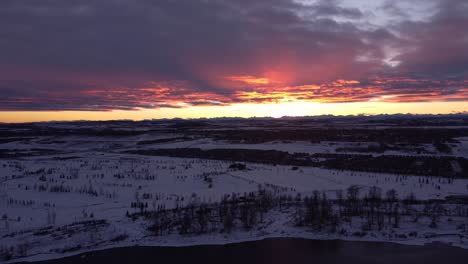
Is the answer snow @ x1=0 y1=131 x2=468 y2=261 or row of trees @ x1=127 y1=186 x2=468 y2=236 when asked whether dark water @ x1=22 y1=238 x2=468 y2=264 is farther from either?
row of trees @ x1=127 y1=186 x2=468 y2=236

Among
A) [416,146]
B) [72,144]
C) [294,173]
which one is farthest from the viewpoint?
[72,144]

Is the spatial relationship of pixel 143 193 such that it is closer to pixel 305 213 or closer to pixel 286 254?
pixel 305 213

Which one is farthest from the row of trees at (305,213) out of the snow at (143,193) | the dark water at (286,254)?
the dark water at (286,254)

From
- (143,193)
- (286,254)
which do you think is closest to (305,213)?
(286,254)

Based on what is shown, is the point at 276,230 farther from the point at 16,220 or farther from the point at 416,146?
the point at 416,146

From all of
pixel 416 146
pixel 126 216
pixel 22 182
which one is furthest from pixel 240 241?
pixel 416 146

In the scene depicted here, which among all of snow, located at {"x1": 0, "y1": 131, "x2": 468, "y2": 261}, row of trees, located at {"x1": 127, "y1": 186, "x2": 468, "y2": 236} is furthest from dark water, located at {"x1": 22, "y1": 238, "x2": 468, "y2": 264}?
row of trees, located at {"x1": 127, "y1": 186, "x2": 468, "y2": 236}

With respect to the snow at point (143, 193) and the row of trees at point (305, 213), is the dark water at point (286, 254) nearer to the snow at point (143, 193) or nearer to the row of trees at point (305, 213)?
the snow at point (143, 193)

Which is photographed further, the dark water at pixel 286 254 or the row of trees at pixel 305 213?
the row of trees at pixel 305 213
